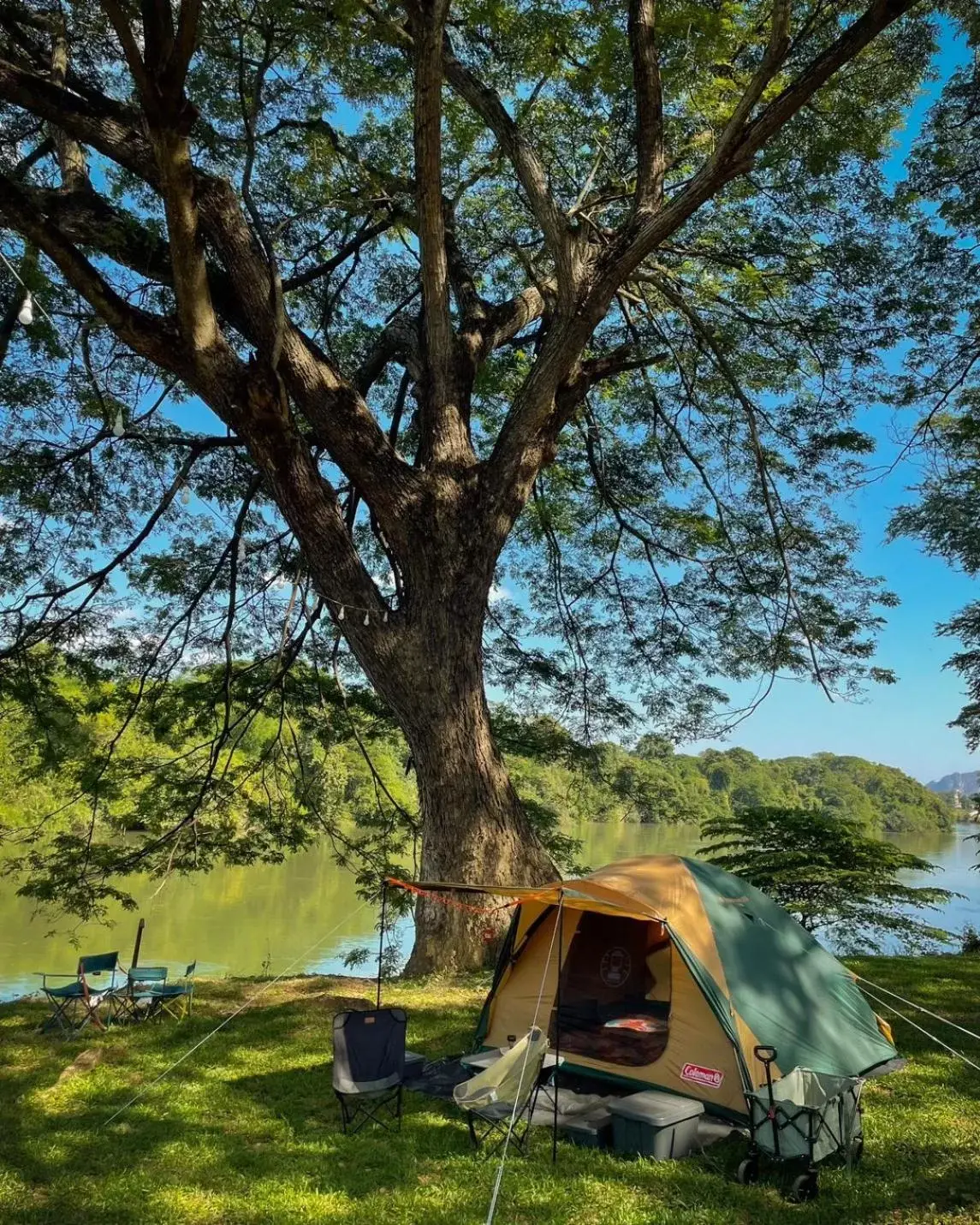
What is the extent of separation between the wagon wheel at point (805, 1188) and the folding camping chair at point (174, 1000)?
3.94 m

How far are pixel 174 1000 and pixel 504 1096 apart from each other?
10.7ft

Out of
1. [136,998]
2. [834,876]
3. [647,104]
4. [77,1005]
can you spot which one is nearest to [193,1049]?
[136,998]

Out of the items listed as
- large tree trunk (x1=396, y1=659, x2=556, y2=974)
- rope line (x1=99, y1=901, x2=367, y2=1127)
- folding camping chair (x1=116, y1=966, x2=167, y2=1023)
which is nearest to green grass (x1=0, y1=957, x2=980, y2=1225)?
rope line (x1=99, y1=901, x2=367, y2=1127)

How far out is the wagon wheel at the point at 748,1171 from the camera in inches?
139

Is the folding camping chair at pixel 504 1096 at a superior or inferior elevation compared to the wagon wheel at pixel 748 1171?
superior

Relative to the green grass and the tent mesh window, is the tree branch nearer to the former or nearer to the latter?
the tent mesh window

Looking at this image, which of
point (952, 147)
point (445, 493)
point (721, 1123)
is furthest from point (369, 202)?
point (721, 1123)

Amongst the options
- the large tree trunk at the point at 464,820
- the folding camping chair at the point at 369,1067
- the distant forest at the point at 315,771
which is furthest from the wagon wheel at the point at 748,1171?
the distant forest at the point at 315,771

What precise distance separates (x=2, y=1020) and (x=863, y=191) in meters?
9.43

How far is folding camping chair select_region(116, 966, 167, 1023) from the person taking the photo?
576cm

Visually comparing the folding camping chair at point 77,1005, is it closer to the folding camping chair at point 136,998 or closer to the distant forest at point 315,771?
the folding camping chair at point 136,998

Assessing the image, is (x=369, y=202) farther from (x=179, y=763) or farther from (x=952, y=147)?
(x=179, y=763)

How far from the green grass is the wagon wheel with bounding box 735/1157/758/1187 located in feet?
0.21

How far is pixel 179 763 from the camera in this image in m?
9.34
